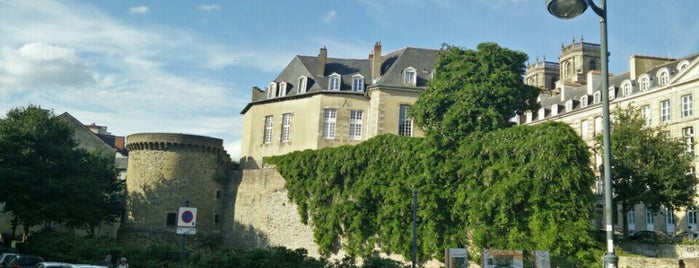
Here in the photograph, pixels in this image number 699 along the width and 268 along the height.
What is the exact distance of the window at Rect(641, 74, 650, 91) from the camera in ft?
166

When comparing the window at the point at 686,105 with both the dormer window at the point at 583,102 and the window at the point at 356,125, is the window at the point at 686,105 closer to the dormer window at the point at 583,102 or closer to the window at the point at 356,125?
the dormer window at the point at 583,102

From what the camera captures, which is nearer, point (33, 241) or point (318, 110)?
point (33, 241)

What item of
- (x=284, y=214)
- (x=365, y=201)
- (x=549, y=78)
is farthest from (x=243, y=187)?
(x=549, y=78)

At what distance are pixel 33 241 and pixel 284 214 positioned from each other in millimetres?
14476

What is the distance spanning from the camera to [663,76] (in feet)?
162

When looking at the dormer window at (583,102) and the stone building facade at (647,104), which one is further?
the dormer window at (583,102)

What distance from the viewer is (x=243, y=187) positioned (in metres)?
44.3

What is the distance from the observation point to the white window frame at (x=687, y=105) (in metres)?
46.4

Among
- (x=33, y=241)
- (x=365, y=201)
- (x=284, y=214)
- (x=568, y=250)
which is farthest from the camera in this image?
(x=284, y=214)

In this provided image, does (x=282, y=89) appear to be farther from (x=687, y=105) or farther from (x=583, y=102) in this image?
(x=687, y=105)

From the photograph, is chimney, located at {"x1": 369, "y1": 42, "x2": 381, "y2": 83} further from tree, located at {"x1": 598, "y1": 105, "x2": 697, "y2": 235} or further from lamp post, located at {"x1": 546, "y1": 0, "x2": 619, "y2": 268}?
lamp post, located at {"x1": 546, "y1": 0, "x2": 619, "y2": 268}

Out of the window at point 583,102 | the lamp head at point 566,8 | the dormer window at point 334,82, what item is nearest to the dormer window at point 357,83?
the dormer window at point 334,82

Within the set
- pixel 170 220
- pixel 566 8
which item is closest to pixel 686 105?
pixel 170 220

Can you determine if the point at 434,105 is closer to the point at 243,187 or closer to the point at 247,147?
the point at 243,187
